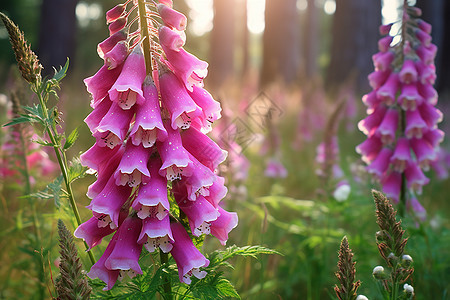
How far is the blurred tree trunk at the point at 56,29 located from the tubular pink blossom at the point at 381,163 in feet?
35.7

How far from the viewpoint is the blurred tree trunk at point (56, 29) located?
11914mm

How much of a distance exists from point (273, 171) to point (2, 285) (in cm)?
322

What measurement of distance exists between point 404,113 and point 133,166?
2042 millimetres

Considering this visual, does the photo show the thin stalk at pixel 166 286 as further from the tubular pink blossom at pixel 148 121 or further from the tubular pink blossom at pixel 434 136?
the tubular pink blossom at pixel 434 136

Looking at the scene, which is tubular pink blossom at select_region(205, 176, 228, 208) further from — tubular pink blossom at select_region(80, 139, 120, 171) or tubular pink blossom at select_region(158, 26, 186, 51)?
tubular pink blossom at select_region(158, 26, 186, 51)

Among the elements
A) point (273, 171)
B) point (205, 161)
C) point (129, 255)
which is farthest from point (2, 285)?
point (273, 171)

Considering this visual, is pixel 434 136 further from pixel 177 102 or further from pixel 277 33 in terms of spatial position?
pixel 277 33

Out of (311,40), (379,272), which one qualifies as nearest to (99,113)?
(379,272)

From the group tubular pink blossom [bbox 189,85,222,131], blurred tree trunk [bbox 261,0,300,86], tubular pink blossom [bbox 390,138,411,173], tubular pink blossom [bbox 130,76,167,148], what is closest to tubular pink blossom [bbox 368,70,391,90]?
tubular pink blossom [bbox 390,138,411,173]

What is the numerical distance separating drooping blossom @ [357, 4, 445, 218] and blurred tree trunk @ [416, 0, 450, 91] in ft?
39.0

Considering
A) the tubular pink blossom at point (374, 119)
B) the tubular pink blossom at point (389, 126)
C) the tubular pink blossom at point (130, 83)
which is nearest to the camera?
the tubular pink blossom at point (130, 83)

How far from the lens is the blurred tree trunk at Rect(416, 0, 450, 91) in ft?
44.0

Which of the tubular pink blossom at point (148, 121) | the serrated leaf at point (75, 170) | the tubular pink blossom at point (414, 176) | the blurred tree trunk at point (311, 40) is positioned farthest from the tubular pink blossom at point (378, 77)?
the blurred tree trunk at point (311, 40)

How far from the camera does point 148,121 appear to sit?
56.3 inches
